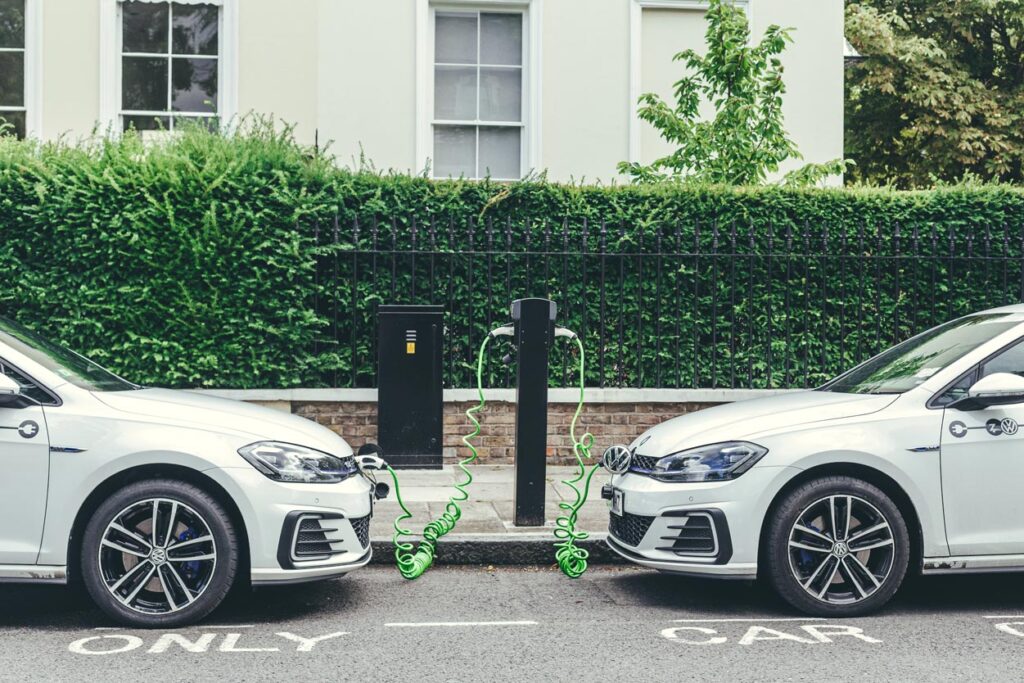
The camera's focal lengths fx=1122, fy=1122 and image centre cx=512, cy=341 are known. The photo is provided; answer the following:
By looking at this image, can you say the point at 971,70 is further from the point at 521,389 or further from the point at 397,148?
the point at 521,389

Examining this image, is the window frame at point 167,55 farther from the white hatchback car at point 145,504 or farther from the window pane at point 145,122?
the white hatchback car at point 145,504

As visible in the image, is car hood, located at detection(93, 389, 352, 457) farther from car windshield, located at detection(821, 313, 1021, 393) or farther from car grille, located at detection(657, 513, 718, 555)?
car windshield, located at detection(821, 313, 1021, 393)

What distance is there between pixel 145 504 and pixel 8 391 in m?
0.82

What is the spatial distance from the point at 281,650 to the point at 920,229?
773cm

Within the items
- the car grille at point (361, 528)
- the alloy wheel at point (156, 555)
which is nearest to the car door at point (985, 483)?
the car grille at point (361, 528)

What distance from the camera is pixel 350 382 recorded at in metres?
10.2

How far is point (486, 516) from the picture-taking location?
311 inches

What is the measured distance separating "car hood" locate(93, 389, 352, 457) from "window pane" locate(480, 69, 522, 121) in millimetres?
7645

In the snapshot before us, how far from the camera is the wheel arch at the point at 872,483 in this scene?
18.5ft

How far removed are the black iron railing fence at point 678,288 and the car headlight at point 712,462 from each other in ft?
14.5

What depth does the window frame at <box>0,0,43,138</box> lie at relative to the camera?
12758 millimetres

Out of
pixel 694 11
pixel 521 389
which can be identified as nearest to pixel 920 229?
pixel 694 11

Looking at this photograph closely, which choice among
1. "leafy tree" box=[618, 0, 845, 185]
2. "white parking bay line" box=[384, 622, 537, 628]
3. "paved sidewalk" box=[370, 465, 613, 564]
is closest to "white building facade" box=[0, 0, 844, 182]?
"leafy tree" box=[618, 0, 845, 185]

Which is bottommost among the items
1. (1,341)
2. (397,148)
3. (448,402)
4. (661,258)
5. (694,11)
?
(448,402)
